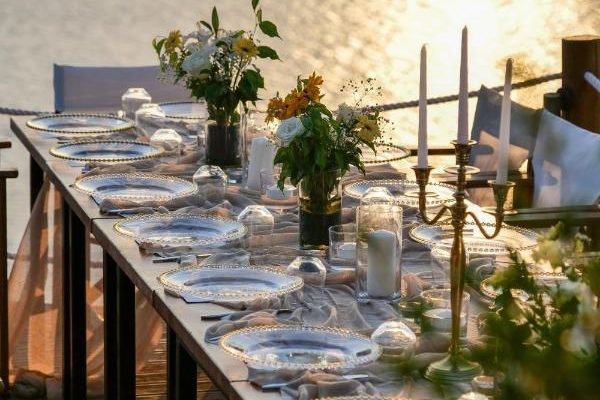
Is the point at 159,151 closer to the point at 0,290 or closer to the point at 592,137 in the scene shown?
the point at 0,290

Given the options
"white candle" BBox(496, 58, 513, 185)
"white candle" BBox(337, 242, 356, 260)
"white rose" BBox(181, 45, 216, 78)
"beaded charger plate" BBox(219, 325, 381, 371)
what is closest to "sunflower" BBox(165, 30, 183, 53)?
"white rose" BBox(181, 45, 216, 78)

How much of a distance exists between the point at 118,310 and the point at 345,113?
71cm

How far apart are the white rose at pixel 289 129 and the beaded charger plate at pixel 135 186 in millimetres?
558

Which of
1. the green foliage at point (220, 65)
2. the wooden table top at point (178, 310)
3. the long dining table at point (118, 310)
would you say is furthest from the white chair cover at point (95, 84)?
the wooden table top at point (178, 310)

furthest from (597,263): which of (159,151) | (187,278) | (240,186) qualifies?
(159,151)

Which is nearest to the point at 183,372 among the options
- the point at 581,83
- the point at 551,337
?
the point at 551,337

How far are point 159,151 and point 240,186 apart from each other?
425 millimetres

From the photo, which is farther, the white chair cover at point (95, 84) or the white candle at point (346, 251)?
the white chair cover at point (95, 84)

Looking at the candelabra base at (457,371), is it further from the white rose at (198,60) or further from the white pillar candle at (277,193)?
the white rose at (198,60)

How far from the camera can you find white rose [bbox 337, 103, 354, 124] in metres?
2.63

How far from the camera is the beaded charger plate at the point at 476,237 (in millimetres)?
2578

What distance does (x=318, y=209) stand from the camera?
2668mm

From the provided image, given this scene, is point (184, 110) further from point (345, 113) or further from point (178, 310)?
point (178, 310)

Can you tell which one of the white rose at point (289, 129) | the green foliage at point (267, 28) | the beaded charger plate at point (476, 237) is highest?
the green foliage at point (267, 28)
